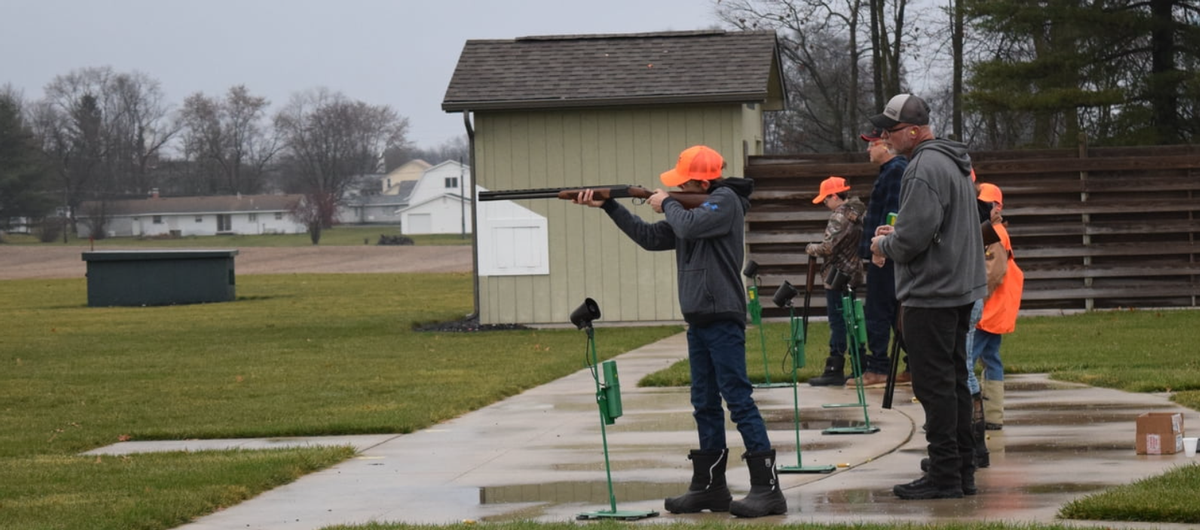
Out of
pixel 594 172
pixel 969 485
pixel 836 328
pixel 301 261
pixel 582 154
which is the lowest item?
pixel 969 485

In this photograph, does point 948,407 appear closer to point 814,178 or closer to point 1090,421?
point 1090,421

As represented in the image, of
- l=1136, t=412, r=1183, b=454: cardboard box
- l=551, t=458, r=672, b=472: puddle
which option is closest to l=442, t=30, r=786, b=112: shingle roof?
l=551, t=458, r=672, b=472: puddle

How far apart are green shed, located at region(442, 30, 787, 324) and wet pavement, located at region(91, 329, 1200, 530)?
888 centimetres

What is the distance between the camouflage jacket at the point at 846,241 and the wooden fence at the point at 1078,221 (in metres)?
7.58

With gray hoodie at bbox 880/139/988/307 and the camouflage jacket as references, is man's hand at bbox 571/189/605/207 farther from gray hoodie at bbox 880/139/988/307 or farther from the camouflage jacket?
the camouflage jacket

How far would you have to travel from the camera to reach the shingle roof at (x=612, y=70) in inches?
848

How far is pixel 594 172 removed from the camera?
861 inches

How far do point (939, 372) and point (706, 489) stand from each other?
1.28m

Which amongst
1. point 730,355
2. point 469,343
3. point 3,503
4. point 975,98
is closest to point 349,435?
point 3,503

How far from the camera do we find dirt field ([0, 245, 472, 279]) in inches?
2223

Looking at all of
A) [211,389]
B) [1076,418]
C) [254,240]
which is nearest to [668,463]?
[1076,418]

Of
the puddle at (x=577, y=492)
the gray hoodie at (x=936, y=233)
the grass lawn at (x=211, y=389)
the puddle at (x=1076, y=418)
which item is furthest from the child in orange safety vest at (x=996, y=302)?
the grass lawn at (x=211, y=389)

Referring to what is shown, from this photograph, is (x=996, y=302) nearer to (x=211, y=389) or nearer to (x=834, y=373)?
(x=834, y=373)

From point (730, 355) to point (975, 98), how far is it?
2191 centimetres
